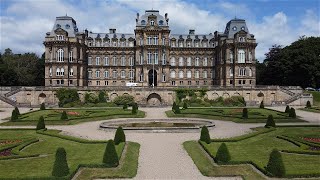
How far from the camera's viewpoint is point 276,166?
17.3m

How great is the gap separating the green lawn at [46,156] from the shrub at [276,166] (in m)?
7.43

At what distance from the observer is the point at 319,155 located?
2220 centimetres

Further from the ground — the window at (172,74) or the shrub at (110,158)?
the window at (172,74)

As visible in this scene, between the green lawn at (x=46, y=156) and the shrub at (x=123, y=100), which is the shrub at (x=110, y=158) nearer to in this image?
the green lawn at (x=46, y=156)

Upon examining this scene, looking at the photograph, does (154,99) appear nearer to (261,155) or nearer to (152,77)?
(152,77)

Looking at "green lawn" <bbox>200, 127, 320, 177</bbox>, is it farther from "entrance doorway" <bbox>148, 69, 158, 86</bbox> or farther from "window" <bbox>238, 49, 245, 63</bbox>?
"entrance doorway" <bbox>148, 69, 158, 86</bbox>

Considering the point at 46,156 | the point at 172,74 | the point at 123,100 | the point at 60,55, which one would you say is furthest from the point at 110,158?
the point at 172,74

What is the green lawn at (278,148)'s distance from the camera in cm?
1897

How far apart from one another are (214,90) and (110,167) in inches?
2073

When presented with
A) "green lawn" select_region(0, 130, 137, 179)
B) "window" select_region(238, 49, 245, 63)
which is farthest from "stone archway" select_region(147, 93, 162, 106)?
"green lawn" select_region(0, 130, 137, 179)

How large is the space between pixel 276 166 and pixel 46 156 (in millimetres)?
13747

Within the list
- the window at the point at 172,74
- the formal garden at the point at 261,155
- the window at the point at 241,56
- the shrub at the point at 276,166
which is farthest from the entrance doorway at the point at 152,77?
the shrub at the point at 276,166

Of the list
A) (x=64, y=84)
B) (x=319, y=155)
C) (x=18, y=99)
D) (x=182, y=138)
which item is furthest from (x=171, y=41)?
(x=319, y=155)

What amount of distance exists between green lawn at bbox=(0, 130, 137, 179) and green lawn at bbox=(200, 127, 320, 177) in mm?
6997
